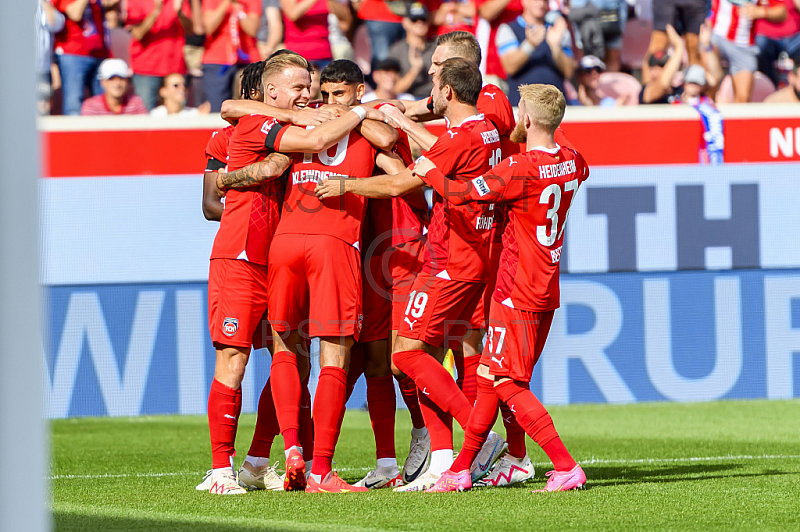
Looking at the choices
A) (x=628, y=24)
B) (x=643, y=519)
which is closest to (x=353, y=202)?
(x=643, y=519)

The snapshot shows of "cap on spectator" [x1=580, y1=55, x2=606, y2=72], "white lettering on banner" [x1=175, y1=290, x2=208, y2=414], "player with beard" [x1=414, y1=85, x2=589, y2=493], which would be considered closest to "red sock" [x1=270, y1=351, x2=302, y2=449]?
"player with beard" [x1=414, y1=85, x2=589, y2=493]

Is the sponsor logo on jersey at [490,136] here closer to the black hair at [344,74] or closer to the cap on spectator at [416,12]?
the black hair at [344,74]

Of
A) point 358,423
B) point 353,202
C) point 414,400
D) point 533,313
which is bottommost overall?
point 358,423

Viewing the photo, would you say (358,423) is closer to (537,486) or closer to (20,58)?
(537,486)

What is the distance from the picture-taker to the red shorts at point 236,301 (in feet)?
18.3

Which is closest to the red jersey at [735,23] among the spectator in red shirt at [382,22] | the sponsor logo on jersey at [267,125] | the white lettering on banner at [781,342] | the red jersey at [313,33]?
the white lettering on banner at [781,342]

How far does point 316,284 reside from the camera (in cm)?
545

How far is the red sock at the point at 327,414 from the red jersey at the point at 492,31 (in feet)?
20.7

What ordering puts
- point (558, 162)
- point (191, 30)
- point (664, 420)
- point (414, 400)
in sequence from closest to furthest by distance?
point (558, 162), point (414, 400), point (664, 420), point (191, 30)

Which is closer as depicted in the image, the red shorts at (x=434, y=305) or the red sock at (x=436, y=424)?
the red shorts at (x=434, y=305)

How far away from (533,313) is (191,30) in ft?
23.1

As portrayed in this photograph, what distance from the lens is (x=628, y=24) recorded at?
11.9m

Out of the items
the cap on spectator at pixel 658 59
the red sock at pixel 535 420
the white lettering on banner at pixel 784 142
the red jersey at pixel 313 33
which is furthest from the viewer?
the cap on spectator at pixel 658 59

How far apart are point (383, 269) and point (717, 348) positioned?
5.20m
